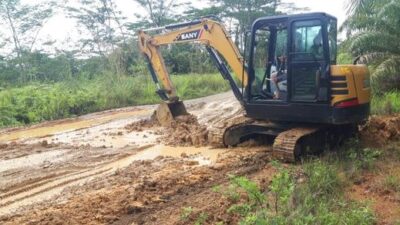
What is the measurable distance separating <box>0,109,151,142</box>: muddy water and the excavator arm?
10.1 feet

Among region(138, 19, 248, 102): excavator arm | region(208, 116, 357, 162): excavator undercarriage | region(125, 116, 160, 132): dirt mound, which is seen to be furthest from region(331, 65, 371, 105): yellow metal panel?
region(125, 116, 160, 132): dirt mound

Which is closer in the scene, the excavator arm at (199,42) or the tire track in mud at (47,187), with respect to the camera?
the tire track in mud at (47,187)

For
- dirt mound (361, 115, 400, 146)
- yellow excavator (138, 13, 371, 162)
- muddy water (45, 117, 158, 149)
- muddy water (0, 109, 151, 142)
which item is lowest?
muddy water (0, 109, 151, 142)

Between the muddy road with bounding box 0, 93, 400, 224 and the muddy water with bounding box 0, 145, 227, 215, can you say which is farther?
the muddy water with bounding box 0, 145, 227, 215

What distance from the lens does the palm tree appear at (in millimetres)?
11102

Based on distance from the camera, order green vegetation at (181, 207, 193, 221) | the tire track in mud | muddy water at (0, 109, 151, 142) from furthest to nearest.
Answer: muddy water at (0, 109, 151, 142) < the tire track in mud < green vegetation at (181, 207, 193, 221)

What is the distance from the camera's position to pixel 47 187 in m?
6.65

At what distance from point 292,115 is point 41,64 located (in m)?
22.6

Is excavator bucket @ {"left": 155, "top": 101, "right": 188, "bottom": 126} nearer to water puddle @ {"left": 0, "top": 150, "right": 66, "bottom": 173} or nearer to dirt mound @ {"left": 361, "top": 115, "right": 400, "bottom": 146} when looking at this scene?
water puddle @ {"left": 0, "top": 150, "right": 66, "bottom": 173}

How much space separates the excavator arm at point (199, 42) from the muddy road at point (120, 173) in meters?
1.16

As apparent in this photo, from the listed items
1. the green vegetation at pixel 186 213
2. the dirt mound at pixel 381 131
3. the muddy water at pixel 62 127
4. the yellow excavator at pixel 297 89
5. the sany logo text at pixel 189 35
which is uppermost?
the sany logo text at pixel 189 35

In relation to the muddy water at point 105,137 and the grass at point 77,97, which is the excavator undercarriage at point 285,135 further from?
the grass at point 77,97

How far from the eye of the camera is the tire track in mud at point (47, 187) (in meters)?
6.00

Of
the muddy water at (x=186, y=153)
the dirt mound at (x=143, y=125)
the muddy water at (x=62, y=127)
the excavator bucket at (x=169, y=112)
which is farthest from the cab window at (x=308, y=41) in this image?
the muddy water at (x=62, y=127)
